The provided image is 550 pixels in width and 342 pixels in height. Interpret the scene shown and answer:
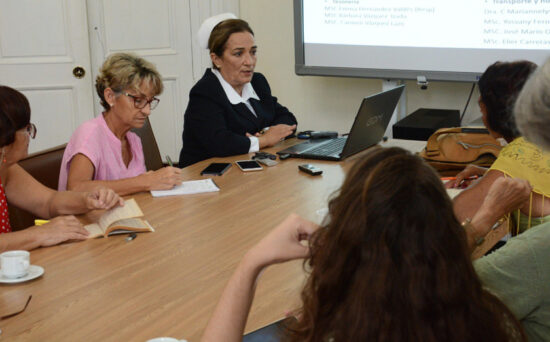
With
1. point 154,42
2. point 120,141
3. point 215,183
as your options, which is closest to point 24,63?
point 154,42

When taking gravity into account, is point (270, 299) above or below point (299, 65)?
below

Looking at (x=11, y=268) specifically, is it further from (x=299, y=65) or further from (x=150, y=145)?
(x=299, y=65)

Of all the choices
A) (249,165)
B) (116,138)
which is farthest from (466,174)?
(116,138)

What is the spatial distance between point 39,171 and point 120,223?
1.95ft

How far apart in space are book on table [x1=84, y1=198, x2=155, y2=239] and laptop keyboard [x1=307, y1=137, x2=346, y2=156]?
1041 millimetres

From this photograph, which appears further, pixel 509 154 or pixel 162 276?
pixel 509 154

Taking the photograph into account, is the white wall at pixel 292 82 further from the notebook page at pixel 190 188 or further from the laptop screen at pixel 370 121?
the notebook page at pixel 190 188

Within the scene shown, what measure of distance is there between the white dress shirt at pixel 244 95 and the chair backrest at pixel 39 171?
2.98ft

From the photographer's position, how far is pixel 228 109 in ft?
10.7

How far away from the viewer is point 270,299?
1655 mm

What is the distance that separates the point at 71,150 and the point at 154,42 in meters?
2.15

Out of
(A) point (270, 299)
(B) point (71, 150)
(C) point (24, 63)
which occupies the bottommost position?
(A) point (270, 299)

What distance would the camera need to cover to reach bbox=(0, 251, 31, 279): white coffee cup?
1.73 m

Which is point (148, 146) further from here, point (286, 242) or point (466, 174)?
point (286, 242)
